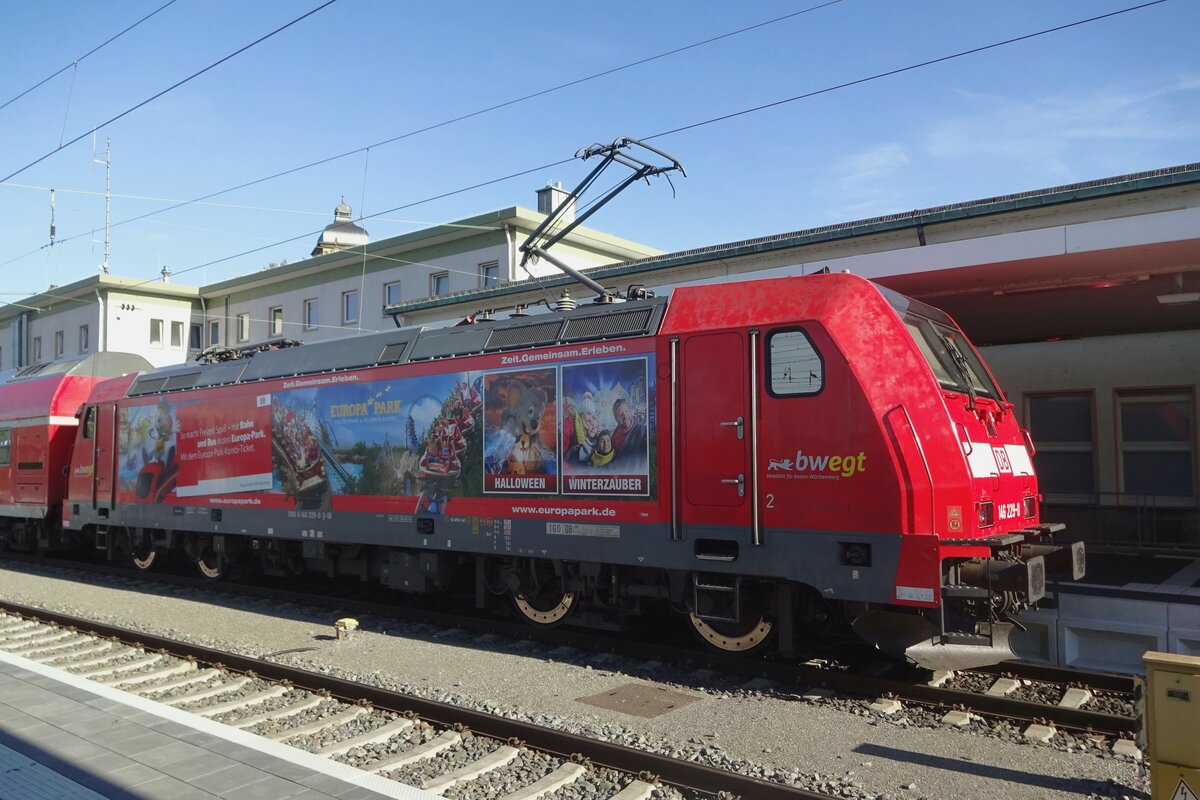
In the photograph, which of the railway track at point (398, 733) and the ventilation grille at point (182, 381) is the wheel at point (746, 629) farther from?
the ventilation grille at point (182, 381)

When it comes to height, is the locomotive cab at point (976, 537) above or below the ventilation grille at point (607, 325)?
below

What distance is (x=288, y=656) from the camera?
9.03 meters

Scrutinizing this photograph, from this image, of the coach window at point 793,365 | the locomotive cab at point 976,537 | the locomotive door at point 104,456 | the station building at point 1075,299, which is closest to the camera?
the locomotive cab at point 976,537

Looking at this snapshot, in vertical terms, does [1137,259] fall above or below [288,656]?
above

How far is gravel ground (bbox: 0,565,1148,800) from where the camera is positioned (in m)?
5.29

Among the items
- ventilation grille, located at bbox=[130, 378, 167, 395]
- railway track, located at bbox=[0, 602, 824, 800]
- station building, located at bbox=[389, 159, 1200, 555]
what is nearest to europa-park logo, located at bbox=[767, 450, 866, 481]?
railway track, located at bbox=[0, 602, 824, 800]

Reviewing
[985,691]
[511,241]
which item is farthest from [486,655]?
[511,241]

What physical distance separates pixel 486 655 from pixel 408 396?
3239 mm

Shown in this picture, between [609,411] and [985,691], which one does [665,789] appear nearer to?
[985,691]

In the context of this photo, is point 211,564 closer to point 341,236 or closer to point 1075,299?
point 1075,299

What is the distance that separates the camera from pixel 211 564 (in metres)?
14.2

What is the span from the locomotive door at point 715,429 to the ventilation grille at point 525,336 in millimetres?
1703

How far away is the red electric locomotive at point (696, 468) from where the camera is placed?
6867 mm

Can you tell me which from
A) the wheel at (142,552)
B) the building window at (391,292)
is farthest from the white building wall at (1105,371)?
the building window at (391,292)
